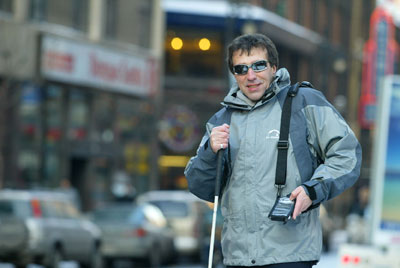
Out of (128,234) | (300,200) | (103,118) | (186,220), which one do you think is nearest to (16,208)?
(128,234)

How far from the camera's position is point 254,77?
560 centimetres

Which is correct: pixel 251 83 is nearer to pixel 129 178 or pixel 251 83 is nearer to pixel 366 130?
pixel 129 178

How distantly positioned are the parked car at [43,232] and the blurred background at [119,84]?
5.94 meters

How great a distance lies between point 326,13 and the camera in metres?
67.2

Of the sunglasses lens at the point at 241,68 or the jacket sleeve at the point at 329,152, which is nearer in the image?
the jacket sleeve at the point at 329,152

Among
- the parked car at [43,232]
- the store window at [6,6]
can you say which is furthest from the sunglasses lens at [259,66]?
the store window at [6,6]

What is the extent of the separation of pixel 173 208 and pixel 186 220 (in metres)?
0.61

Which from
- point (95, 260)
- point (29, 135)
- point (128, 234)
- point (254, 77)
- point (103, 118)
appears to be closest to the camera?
point (254, 77)

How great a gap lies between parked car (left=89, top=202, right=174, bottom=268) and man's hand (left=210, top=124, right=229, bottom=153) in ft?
61.4

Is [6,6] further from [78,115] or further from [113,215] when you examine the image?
[113,215]

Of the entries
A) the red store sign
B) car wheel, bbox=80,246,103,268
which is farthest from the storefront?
car wheel, bbox=80,246,103,268

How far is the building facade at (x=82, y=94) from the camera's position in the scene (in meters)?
33.7

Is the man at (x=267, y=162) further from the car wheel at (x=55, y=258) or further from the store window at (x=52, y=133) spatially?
the store window at (x=52, y=133)

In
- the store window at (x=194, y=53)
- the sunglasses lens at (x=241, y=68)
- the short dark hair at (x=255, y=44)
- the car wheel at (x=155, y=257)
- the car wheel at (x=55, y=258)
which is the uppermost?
the store window at (x=194, y=53)
